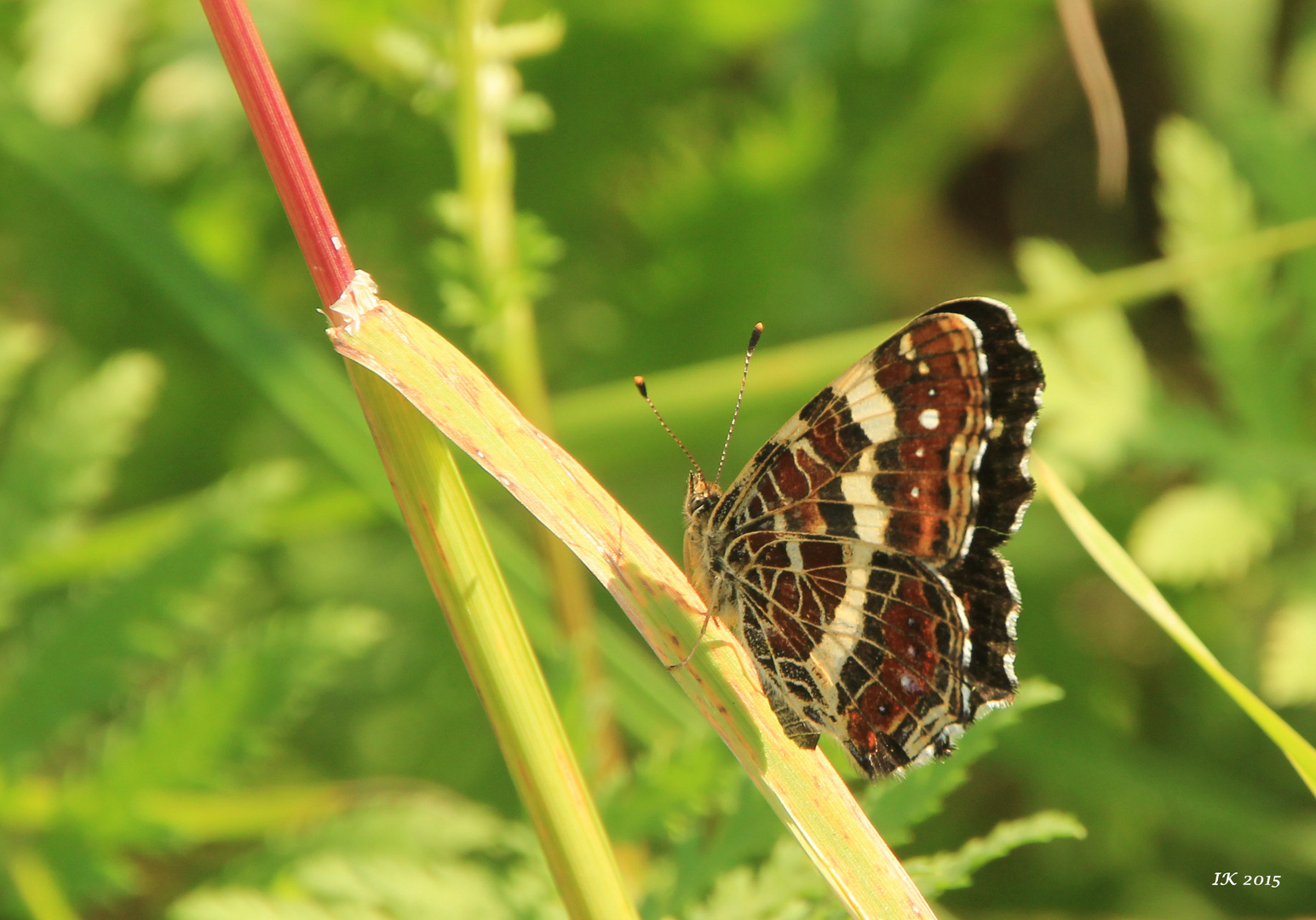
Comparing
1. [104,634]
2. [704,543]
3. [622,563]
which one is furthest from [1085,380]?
[104,634]

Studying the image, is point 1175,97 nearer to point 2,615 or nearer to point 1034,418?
point 1034,418

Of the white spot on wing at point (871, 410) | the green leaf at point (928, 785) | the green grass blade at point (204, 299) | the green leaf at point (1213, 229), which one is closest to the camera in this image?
the green leaf at point (928, 785)

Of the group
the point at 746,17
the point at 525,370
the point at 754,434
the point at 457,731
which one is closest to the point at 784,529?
the point at 525,370

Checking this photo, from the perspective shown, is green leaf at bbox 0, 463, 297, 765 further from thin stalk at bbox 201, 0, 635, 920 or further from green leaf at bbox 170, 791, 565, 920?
thin stalk at bbox 201, 0, 635, 920

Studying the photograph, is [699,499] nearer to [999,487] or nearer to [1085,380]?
[999,487]

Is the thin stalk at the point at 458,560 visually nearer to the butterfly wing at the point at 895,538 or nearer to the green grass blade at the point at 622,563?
the green grass blade at the point at 622,563

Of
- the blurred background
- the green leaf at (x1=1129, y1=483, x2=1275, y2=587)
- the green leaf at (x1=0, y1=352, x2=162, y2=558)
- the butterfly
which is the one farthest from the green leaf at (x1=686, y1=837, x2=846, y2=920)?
the green leaf at (x1=0, y1=352, x2=162, y2=558)

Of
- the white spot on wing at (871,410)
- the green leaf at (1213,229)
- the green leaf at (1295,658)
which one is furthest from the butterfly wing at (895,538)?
the green leaf at (1213,229)
